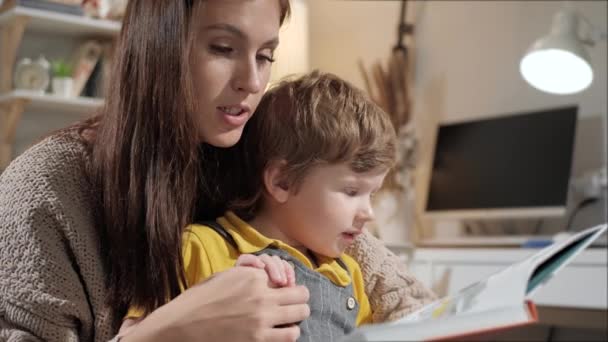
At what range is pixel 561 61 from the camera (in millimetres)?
2703

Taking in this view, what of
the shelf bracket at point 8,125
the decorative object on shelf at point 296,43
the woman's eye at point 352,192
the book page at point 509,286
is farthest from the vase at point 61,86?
the book page at point 509,286

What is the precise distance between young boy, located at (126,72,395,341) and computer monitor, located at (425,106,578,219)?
187 cm

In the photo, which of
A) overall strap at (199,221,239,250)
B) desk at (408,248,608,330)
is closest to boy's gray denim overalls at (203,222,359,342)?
overall strap at (199,221,239,250)

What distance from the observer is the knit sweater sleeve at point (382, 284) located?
122 centimetres

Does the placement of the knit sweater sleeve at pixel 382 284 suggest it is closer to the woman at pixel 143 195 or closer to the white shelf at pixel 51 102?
the woman at pixel 143 195

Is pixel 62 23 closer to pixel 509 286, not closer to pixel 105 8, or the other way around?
pixel 105 8

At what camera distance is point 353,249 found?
4.09 feet

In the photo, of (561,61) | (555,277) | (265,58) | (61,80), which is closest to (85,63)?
(61,80)

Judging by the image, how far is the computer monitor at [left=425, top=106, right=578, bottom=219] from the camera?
9.46 ft

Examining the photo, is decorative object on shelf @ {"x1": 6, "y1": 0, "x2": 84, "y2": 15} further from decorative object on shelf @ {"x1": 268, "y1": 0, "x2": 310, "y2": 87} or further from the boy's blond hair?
the boy's blond hair

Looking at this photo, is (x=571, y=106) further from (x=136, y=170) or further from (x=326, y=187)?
(x=136, y=170)

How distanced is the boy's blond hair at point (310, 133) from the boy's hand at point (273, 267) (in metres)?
0.17

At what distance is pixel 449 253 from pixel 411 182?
599mm

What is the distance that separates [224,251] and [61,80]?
2.15 meters
